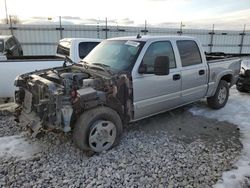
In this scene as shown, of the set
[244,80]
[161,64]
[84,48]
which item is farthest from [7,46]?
[244,80]

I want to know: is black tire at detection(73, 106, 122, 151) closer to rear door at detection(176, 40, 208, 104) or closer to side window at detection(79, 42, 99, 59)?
rear door at detection(176, 40, 208, 104)

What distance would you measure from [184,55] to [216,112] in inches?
73.8

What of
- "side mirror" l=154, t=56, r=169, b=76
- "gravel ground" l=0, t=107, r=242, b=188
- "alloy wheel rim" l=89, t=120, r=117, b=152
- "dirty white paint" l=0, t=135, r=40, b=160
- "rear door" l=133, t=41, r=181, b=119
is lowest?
"gravel ground" l=0, t=107, r=242, b=188

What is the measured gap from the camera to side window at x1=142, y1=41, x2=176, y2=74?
4.32m

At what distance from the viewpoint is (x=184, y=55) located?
16.4 feet

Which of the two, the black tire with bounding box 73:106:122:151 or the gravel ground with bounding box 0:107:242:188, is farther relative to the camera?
the black tire with bounding box 73:106:122:151

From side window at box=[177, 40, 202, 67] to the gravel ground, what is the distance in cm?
135

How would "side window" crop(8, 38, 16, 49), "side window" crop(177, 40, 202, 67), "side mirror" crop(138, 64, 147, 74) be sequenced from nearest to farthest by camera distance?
"side mirror" crop(138, 64, 147, 74)
"side window" crop(177, 40, 202, 67)
"side window" crop(8, 38, 16, 49)

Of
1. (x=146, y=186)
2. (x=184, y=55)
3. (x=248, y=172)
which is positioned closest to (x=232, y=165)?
(x=248, y=172)

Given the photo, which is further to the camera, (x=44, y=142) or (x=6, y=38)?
(x=6, y=38)

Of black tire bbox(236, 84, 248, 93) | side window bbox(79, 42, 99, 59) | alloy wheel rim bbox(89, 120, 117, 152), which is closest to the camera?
alloy wheel rim bbox(89, 120, 117, 152)

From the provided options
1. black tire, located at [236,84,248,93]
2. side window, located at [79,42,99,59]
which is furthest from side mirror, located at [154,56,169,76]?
black tire, located at [236,84,248,93]

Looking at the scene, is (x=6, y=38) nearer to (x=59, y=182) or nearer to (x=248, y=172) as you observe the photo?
(x=59, y=182)

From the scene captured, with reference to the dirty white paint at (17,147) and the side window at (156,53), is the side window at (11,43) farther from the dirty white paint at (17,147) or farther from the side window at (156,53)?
the side window at (156,53)
